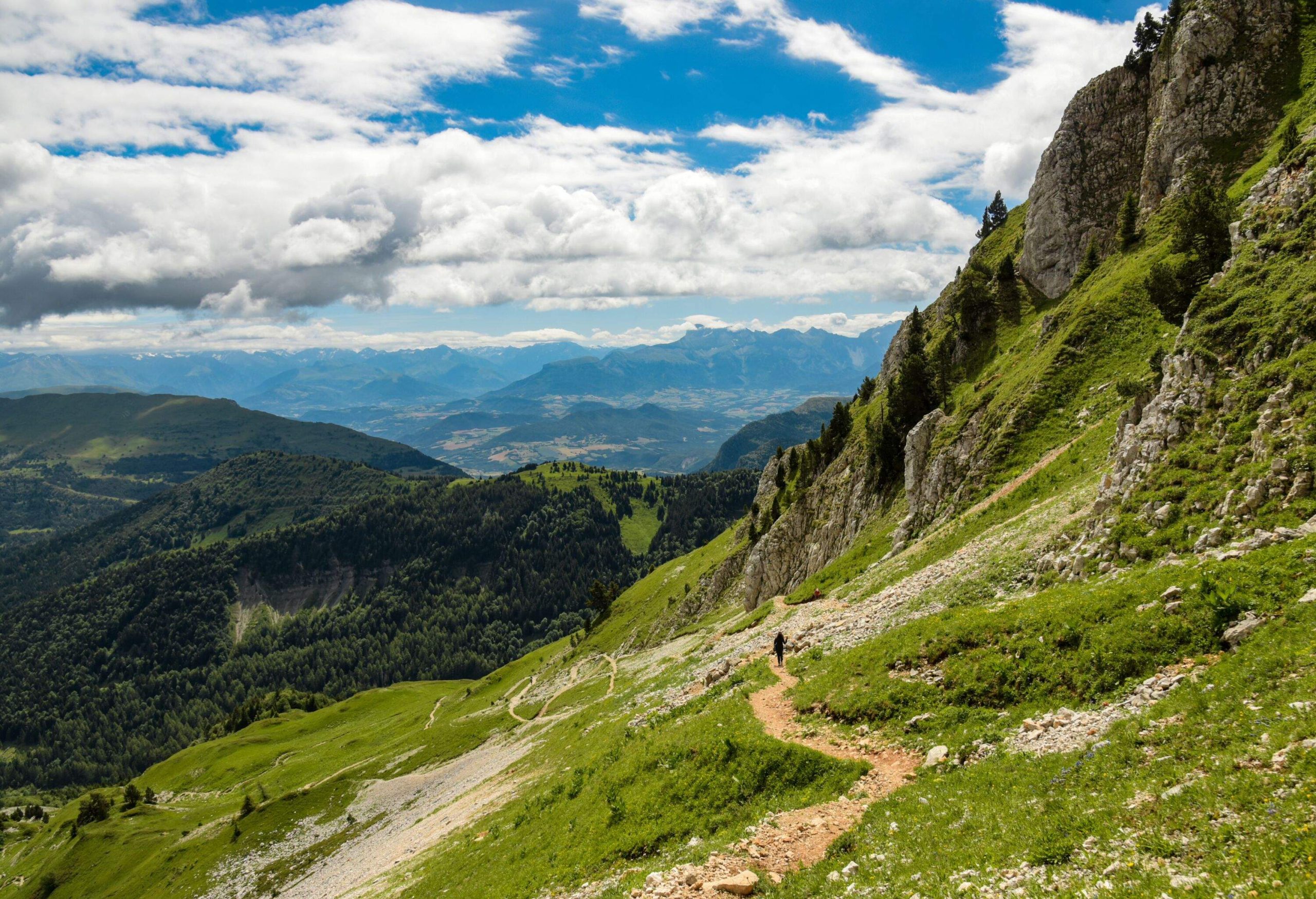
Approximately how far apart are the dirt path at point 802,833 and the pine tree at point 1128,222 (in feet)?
228

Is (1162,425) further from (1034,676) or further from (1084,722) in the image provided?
(1084,722)

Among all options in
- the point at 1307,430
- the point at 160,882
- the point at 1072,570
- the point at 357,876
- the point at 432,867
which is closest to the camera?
the point at 1307,430

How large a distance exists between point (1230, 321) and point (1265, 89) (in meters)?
53.7

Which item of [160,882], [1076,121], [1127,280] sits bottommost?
[160,882]

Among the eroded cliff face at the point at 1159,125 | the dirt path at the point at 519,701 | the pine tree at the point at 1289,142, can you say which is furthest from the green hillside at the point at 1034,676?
the dirt path at the point at 519,701

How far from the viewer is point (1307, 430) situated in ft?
Answer: 66.6

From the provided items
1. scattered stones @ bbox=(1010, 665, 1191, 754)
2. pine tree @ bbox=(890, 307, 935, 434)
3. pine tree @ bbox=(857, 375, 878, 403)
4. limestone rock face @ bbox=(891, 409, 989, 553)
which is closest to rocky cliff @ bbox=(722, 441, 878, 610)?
pine tree @ bbox=(890, 307, 935, 434)

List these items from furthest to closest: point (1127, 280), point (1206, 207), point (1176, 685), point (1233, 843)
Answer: point (1127, 280), point (1206, 207), point (1176, 685), point (1233, 843)

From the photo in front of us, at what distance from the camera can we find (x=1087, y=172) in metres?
81.0

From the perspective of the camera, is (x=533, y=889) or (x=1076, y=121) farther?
(x=1076, y=121)

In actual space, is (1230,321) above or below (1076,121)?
below

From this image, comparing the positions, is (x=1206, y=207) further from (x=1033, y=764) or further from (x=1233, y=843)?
(x=1233, y=843)

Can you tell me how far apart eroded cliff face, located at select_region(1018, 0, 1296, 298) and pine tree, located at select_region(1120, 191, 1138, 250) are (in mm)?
3171

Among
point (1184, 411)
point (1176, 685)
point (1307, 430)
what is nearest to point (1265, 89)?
point (1184, 411)
